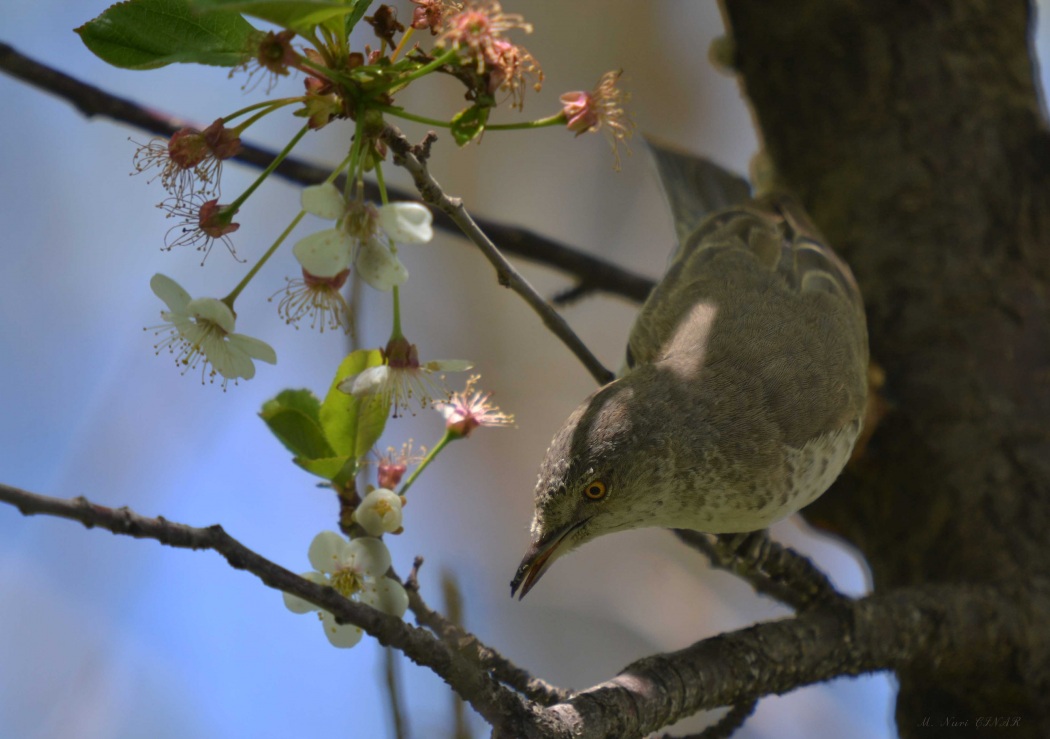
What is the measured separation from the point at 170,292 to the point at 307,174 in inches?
66.0

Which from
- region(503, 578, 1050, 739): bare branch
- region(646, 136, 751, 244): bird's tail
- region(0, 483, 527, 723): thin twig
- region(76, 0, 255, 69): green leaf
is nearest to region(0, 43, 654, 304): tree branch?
region(646, 136, 751, 244): bird's tail

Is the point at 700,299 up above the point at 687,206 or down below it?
below

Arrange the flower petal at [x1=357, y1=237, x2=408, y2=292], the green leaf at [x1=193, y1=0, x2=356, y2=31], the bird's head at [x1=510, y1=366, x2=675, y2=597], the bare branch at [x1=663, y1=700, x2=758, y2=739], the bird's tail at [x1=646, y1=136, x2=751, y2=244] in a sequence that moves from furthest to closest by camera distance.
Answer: the bird's tail at [x1=646, y1=136, x2=751, y2=244] < the bird's head at [x1=510, y1=366, x2=675, y2=597] < the bare branch at [x1=663, y1=700, x2=758, y2=739] < the flower petal at [x1=357, y1=237, x2=408, y2=292] < the green leaf at [x1=193, y1=0, x2=356, y2=31]

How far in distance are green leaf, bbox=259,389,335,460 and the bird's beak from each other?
0.84 metres

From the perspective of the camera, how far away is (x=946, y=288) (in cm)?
374

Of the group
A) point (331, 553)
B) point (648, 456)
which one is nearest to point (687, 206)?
point (648, 456)

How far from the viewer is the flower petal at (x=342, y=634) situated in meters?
1.74

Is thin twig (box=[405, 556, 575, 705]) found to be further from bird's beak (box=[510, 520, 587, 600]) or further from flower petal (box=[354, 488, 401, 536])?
bird's beak (box=[510, 520, 587, 600])

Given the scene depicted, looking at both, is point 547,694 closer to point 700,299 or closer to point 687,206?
point 700,299

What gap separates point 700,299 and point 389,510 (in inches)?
72.7

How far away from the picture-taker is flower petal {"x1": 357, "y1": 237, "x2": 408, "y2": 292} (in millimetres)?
1651

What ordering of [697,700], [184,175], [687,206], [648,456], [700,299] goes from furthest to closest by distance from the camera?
[687,206]
[700,299]
[648,456]
[697,700]
[184,175]

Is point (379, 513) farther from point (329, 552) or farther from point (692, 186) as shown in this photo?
point (692, 186)

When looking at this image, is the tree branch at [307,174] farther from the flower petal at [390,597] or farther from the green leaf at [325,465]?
the flower petal at [390,597]
